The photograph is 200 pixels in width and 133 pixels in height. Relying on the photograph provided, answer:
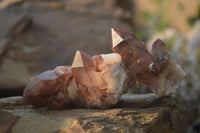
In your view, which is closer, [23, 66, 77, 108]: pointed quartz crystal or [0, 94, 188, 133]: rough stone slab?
[0, 94, 188, 133]: rough stone slab

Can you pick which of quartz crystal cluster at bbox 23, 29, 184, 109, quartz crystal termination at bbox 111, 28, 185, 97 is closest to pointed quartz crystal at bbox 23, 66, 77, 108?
quartz crystal cluster at bbox 23, 29, 184, 109

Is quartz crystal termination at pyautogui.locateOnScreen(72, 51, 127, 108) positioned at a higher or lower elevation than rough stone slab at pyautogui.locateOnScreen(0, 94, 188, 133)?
higher

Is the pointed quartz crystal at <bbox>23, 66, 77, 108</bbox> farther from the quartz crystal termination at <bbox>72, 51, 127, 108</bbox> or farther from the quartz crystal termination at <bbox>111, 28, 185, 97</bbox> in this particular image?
the quartz crystal termination at <bbox>111, 28, 185, 97</bbox>

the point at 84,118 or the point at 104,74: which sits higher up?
the point at 104,74

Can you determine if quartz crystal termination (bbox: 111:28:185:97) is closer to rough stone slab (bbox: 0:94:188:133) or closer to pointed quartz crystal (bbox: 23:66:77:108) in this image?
rough stone slab (bbox: 0:94:188:133)

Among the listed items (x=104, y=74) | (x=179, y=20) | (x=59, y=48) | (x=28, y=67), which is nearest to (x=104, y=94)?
(x=104, y=74)

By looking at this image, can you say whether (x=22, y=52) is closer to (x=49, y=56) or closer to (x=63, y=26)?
(x=49, y=56)

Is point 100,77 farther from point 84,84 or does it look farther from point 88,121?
point 88,121

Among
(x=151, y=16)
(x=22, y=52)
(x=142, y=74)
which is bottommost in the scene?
(x=142, y=74)
